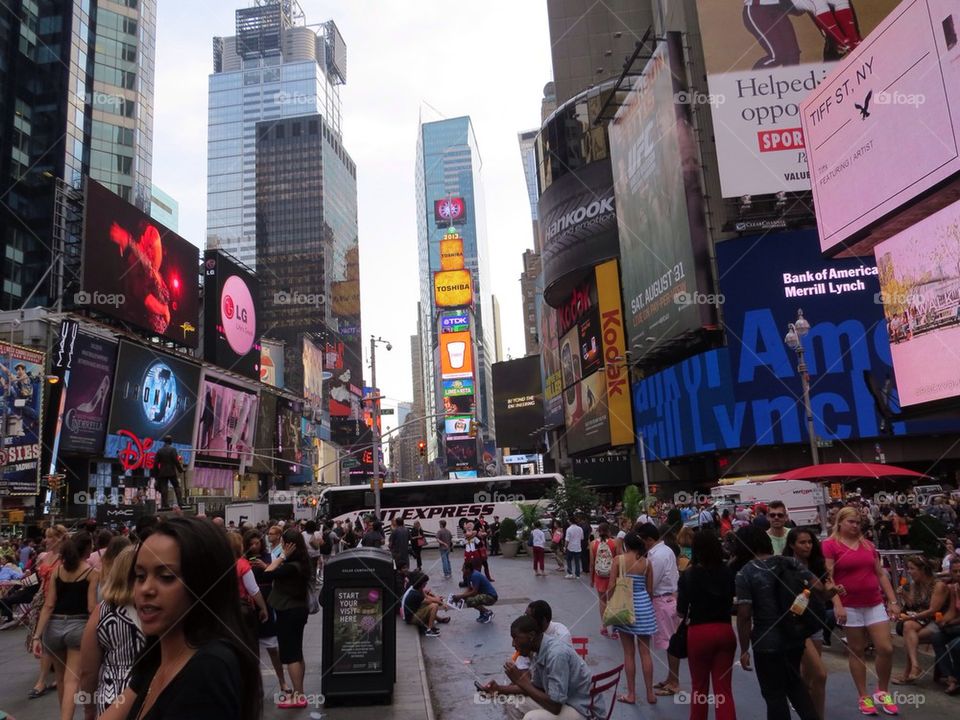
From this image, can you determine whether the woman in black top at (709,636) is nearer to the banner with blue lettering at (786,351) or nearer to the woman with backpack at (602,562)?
the woman with backpack at (602,562)

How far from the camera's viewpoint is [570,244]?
62.5 m

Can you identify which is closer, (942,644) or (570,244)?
(942,644)

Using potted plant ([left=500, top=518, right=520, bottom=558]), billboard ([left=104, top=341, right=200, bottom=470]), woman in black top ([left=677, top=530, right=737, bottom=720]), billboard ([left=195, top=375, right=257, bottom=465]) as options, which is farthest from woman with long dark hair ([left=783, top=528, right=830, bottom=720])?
billboard ([left=195, top=375, right=257, bottom=465])

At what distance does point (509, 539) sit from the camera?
Result: 109 ft

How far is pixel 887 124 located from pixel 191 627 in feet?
59.7

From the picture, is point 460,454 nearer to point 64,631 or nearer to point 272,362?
point 272,362

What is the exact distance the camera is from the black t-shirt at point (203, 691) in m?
2.15

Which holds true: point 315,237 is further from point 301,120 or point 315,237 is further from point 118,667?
point 118,667

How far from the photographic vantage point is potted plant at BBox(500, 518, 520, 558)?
3200 centimetres

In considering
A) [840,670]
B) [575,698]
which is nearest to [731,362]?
[840,670]

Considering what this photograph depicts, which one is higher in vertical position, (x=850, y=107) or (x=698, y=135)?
(x=698, y=135)

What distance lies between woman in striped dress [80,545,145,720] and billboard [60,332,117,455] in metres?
36.8

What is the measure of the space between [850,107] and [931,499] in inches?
530

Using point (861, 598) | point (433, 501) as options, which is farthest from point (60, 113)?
point (861, 598)
